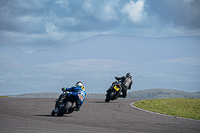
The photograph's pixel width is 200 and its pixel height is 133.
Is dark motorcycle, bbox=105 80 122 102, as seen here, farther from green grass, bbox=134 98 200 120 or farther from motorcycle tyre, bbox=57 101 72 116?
motorcycle tyre, bbox=57 101 72 116

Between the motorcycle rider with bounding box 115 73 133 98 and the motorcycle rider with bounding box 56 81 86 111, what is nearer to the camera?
the motorcycle rider with bounding box 56 81 86 111

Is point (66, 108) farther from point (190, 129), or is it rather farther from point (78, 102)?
point (190, 129)

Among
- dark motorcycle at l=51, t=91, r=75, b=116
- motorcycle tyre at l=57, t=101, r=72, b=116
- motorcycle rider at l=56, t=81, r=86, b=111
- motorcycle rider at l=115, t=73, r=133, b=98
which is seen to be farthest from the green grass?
motorcycle tyre at l=57, t=101, r=72, b=116

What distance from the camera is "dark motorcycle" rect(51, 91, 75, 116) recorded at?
14398 millimetres

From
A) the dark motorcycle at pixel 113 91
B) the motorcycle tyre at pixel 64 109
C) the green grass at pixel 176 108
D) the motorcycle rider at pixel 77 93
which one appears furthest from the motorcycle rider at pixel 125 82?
the motorcycle tyre at pixel 64 109

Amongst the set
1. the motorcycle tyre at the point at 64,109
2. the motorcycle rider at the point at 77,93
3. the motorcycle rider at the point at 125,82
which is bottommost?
the motorcycle tyre at the point at 64,109

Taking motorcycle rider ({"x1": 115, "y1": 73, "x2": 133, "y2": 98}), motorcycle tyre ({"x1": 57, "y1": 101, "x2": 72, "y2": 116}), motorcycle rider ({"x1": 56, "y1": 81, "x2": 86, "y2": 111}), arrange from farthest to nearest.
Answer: motorcycle rider ({"x1": 115, "y1": 73, "x2": 133, "y2": 98}) → motorcycle rider ({"x1": 56, "y1": 81, "x2": 86, "y2": 111}) → motorcycle tyre ({"x1": 57, "y1": 101, "x2": 72, "y2": 116})

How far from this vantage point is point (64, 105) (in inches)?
570

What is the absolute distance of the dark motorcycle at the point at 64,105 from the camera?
14.4m

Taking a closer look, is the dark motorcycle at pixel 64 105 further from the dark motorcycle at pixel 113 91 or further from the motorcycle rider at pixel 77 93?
the dark motorcycle at pixel 113 91

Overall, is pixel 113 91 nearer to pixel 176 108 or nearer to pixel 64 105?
pixel 176 108

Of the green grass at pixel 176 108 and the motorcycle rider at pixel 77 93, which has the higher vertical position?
the motorcycle rider at pixel 77 93

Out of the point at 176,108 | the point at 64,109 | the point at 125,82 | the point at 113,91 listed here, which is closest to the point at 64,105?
the point at 64,109

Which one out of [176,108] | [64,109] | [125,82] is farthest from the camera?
[125,82]
